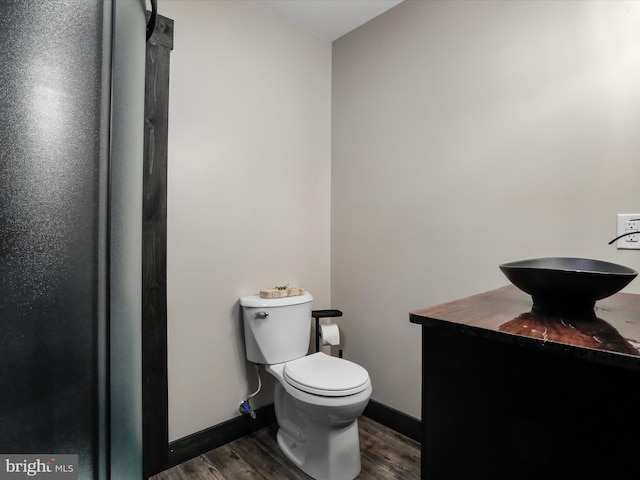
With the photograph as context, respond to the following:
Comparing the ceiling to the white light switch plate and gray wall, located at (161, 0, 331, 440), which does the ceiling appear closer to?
gray wall, located at (161, 0, 331, 440)

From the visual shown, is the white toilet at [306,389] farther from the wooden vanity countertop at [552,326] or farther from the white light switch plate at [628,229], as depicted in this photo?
the white light switch plate at [628,229]

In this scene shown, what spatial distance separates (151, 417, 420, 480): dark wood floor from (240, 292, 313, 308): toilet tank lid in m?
0.77

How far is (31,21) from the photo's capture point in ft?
1.56

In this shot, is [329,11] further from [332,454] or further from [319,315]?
[332,454]

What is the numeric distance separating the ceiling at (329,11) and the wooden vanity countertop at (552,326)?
1915 millimetres

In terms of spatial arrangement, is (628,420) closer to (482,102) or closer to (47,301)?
(47,301)

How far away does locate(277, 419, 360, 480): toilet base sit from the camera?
5.06ft

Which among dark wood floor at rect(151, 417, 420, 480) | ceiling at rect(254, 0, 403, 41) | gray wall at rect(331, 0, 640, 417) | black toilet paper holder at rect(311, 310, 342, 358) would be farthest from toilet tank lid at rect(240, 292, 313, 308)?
ceiling at rect(254, 0, 403, 41)

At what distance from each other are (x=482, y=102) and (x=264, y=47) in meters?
1.32

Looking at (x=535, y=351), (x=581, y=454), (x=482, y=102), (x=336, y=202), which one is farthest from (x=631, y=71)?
(x=336, y=202)

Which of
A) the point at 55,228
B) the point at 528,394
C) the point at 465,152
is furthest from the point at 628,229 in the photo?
the point at 55,228

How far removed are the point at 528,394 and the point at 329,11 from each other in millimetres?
2267

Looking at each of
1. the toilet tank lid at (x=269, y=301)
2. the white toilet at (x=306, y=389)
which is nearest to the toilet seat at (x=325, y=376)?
the white toilet at (x=306, y=389)

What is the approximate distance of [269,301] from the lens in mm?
1851
